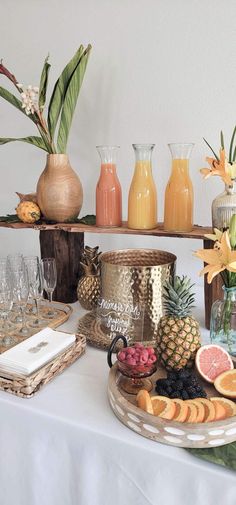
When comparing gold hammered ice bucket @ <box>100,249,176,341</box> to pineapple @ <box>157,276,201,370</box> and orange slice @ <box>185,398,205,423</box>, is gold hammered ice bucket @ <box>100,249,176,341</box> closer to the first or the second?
pineapple @ <box>157,276,201,370</box>

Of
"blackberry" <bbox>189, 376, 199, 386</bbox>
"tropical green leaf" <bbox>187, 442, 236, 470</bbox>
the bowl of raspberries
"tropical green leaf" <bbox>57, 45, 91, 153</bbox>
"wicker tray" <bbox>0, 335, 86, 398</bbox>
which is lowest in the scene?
"tropical green leaf" <bbox>187, 442, 236, 470</bbox>

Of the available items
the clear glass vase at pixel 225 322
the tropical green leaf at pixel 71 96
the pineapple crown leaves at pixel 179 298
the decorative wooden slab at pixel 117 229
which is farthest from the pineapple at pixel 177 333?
the tropical green leaf at pixel 71 96

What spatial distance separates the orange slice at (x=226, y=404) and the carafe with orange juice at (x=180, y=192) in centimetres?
47

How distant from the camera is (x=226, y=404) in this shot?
2.01 feet

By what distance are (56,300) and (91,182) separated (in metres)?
0.47

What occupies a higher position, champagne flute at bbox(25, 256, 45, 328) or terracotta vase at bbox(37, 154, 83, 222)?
terracotta vase at bbox(37, 154, 83, 222)

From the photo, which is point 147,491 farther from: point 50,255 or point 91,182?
point 91,182

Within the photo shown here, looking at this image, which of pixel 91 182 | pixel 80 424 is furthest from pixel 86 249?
pixel 80 424

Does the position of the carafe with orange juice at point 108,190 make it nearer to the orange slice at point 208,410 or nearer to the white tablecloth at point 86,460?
the white tablecloth at point 86,460

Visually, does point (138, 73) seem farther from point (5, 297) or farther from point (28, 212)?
point (5, 297)

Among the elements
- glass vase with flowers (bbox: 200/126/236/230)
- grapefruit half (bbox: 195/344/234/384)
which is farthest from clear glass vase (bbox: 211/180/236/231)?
grapefruit half (bbox: 195/344/234/384)

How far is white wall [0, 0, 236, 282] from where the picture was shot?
1.16 m

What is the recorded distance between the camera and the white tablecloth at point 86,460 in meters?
0.55

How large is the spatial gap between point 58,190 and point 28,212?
0.35 ft
